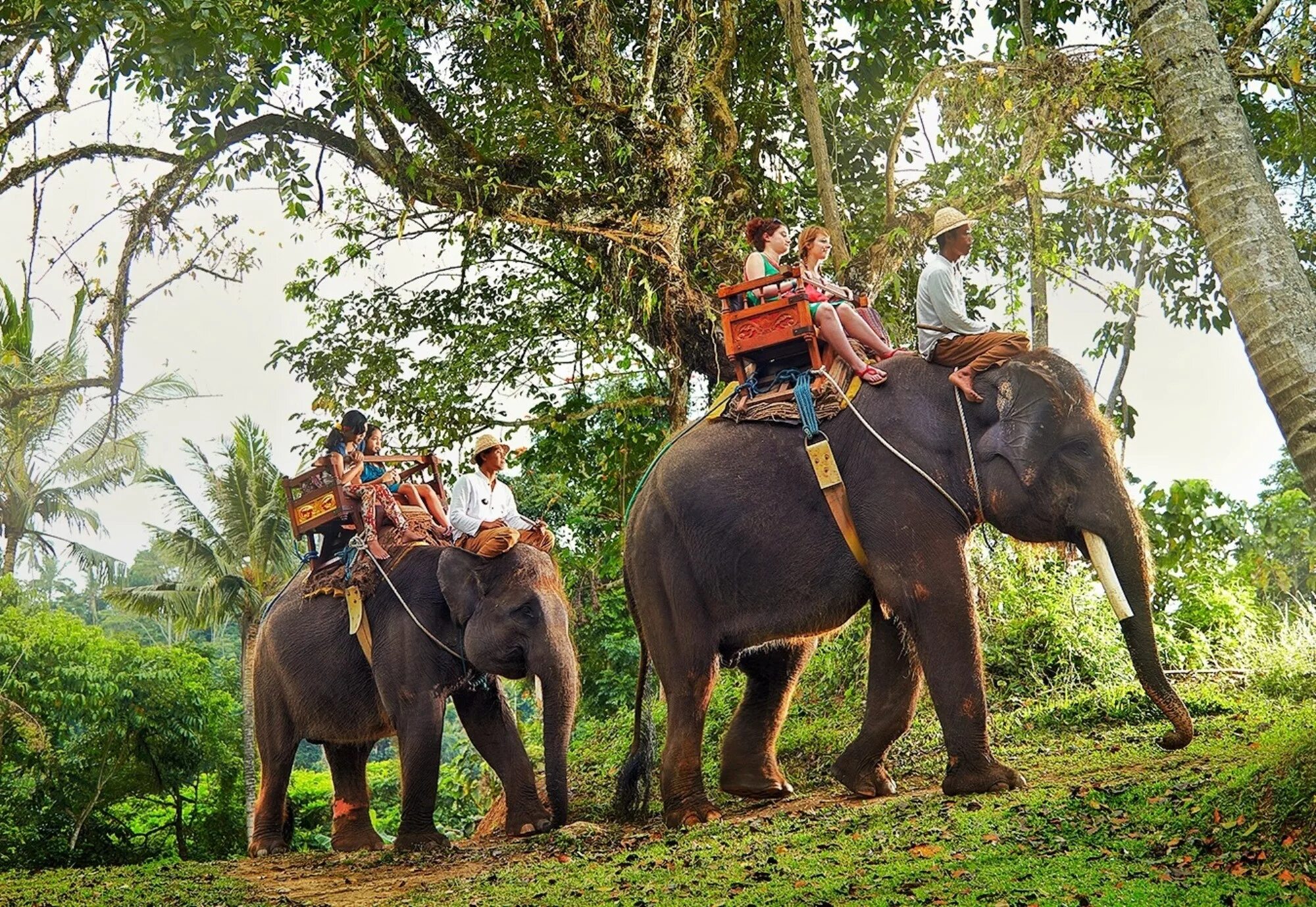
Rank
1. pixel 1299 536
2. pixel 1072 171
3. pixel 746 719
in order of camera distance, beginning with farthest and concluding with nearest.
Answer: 1. pixel 1299 536
2. pixel 1072 171
3. pixel 746 719

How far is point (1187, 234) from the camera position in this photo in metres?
14.5

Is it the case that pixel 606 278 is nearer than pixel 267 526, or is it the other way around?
pixel 606 278

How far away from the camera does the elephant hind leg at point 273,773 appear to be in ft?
38.4

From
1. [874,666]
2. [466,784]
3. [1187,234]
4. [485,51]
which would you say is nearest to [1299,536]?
[1187,234]

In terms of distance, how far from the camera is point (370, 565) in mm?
10812

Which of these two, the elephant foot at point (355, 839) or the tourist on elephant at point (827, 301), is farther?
the elephant foot at point (355, 839)

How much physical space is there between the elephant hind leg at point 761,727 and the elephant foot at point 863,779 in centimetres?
95

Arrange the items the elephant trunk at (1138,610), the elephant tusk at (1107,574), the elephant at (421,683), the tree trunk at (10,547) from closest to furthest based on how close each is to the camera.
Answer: the elephant trunk at (1138,610)
the elephant tusk at (1107,574)
the elephant at (421,683)
the tree trunk at (10,547)

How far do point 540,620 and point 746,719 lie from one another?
5.14ft

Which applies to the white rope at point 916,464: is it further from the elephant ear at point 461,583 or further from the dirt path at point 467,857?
the elephant ear at point 461,583

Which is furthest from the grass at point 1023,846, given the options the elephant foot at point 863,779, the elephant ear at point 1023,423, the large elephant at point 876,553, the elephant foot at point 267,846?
the elephant foot at point 267,846

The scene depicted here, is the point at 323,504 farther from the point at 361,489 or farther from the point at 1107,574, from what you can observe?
the point at 1107,574

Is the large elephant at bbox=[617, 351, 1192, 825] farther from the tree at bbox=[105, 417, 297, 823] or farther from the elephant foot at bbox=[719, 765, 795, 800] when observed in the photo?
the tree at bbox=[105, 417, 297, 823]

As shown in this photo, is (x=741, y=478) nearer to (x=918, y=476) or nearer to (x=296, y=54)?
(x=918, y=476)
